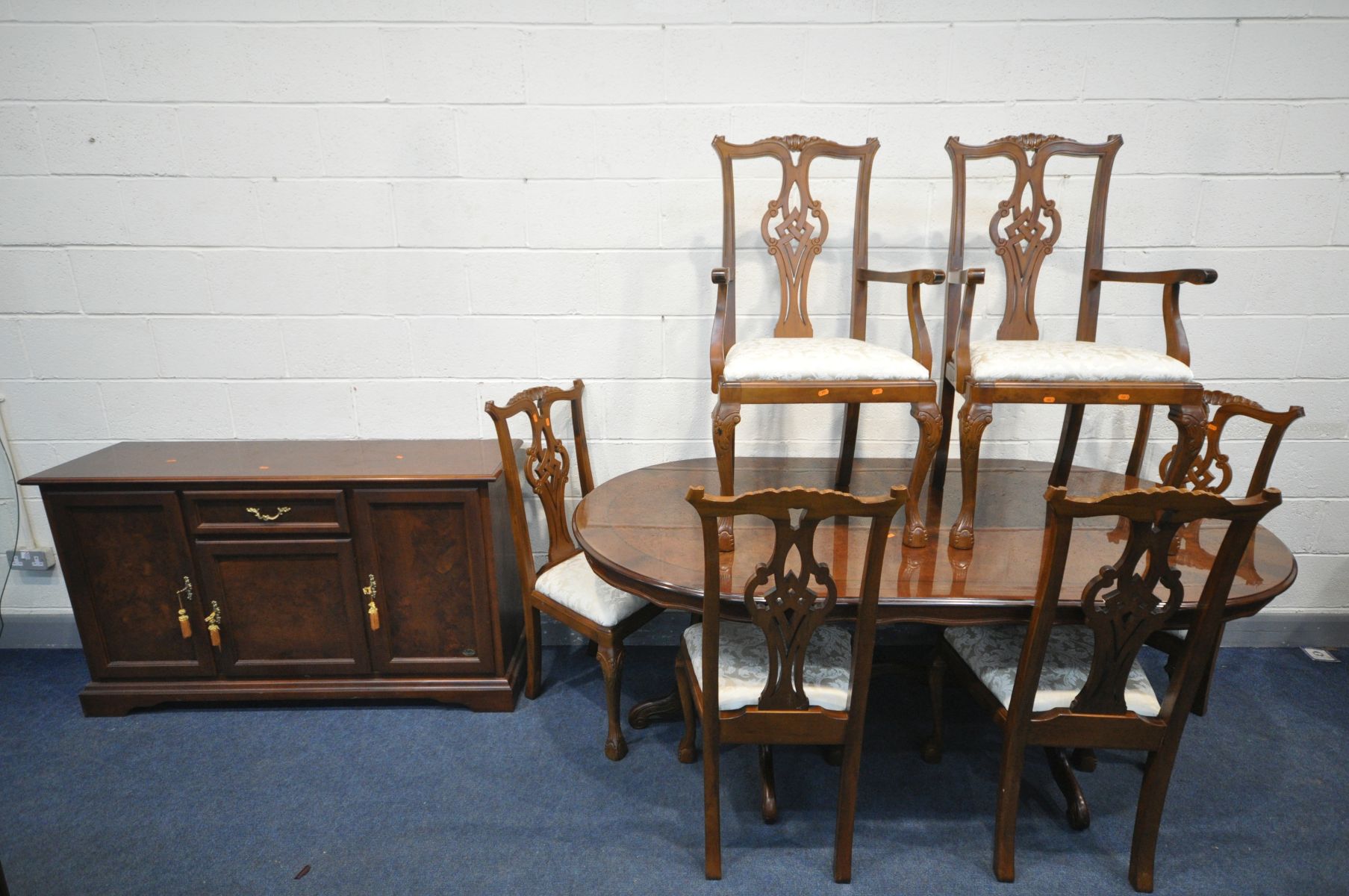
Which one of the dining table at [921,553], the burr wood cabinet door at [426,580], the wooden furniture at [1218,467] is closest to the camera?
the dining table at [921,553]

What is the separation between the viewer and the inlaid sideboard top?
2.10 meters

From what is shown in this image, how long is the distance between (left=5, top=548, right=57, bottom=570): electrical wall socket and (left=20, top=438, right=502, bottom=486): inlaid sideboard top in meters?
0.57

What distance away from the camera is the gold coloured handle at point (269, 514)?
7.02 ft

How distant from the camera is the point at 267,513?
214 centimetres

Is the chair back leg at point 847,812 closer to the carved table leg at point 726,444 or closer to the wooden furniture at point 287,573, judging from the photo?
the carved table leg at point 726,444

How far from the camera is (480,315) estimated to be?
245 centimetres

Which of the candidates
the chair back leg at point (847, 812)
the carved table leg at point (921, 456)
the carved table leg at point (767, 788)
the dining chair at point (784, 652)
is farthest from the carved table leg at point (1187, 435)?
the carved table leg at point (767, 788)

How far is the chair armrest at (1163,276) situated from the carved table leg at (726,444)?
4.19 feet

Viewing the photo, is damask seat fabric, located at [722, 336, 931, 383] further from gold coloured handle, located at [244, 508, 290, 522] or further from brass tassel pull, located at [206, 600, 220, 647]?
brass tassel pull, located at [206, 600, 220, 647]

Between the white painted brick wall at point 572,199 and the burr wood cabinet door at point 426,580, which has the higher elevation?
the white painted brick wall at point 572,199

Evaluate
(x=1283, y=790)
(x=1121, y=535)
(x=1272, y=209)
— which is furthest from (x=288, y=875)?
(x=1272, y=209)

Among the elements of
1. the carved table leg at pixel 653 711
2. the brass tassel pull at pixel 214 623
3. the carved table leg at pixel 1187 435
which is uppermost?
the carved table leg at pixel 1187 435

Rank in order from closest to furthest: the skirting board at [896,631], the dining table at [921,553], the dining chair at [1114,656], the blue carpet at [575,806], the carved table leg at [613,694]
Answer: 1. the dining chair at [1114,656]
2. the dining table at [921,553]
3. the blue carpet at [575,806]
4. the carved table leg at [613,694]
5. the skirting board at [896,631]

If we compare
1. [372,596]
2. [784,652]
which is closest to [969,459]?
[784,652]
